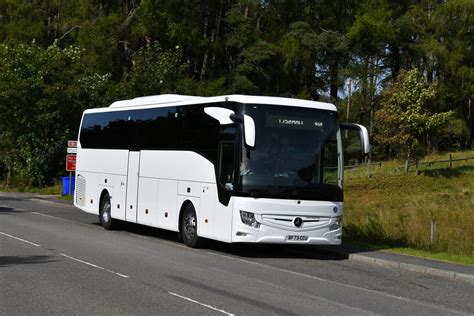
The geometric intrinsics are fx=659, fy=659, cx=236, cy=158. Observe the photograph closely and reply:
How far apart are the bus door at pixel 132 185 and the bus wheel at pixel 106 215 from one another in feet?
4.08

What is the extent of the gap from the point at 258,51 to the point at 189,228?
38.1 metres

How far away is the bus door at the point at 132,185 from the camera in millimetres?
19438

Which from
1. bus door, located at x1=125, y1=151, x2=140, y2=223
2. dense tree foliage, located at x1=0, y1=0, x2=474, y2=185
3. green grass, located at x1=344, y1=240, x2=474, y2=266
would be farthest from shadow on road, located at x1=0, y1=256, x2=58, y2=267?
dense tree foliage, located at x1=0, y1=0, x2=474, y2=185

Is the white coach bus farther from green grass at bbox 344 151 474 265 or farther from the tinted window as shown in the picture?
green grass at bbox 344 151 474 265

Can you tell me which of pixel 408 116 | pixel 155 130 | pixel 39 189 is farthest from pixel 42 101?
pixel 408 116

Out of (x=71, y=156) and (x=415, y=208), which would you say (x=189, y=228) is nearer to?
(x=415, y=208)

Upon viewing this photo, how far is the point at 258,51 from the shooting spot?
174ft

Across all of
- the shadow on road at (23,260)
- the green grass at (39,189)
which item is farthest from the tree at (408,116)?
the shadow on road at (23,260)

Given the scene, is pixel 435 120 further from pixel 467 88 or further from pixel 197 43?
pixel 197 43

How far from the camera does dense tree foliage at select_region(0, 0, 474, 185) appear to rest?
45.2 metres

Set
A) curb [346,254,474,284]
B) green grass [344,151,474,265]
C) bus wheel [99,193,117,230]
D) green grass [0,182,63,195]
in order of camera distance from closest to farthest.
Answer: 1. curb [346,254,474,284]
2. green grass [344,151,474,265]
3. bus wheel [99,193,117,230]
4. green grass [0,182,63,195]

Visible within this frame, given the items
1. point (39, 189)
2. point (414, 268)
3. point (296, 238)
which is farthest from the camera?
point (39, 189)

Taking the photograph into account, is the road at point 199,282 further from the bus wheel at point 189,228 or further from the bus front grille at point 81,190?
the bus front grille at point 81,190

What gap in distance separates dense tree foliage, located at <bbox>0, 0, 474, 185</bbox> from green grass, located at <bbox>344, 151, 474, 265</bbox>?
14.5 feet
